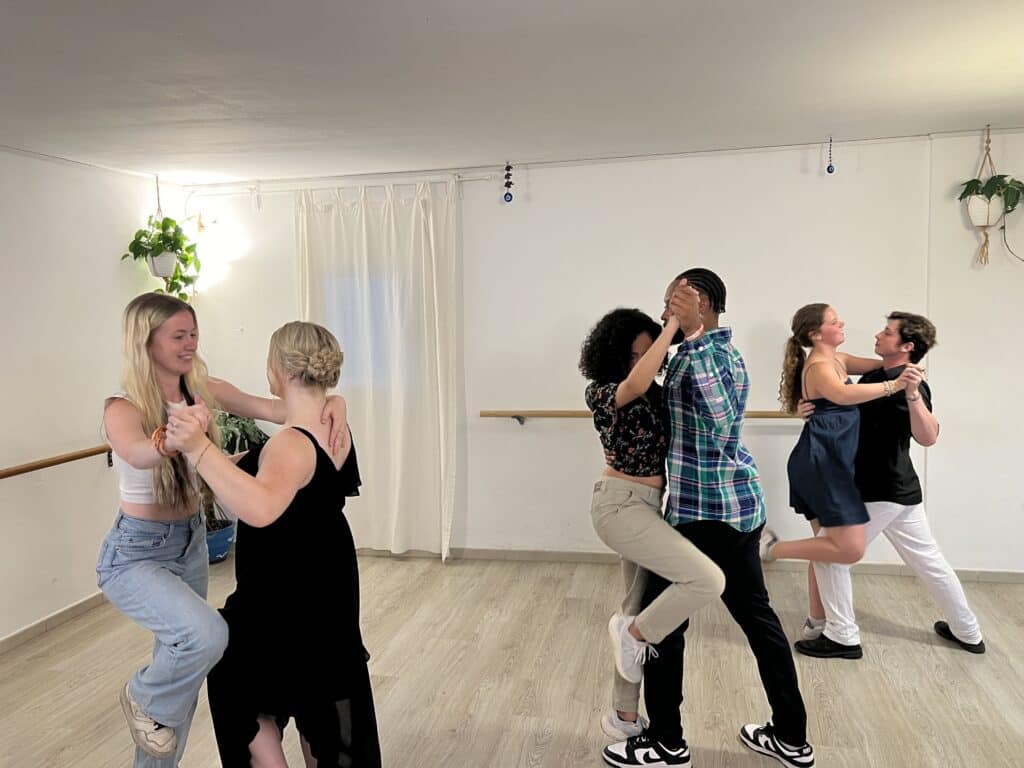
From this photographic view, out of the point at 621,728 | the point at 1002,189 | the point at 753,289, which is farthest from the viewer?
the point at 753,289

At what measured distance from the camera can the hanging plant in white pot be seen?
3824 millimetres

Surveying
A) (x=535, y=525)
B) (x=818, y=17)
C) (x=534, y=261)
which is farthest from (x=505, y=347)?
(x=818, y=17)

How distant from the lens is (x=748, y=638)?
2348mm

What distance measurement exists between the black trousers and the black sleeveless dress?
0.93 m

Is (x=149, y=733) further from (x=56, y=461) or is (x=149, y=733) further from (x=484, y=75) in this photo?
(x=484, y=75)

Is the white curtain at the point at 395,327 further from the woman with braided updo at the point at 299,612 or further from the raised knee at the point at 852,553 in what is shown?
the woman with braided updo at the point at 299,612

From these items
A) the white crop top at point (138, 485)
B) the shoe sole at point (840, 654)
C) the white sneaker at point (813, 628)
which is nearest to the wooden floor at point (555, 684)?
the shoe sole at point (840, 654)

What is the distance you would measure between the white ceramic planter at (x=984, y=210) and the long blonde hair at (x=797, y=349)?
131 centimetres

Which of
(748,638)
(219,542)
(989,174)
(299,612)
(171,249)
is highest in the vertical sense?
(989,174)

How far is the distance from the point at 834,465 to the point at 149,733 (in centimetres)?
250

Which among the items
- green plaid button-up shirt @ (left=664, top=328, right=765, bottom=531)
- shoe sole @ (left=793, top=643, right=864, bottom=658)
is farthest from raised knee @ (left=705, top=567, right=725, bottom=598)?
shoe sole @ (left=793, top=643, right=864, bottom=658)

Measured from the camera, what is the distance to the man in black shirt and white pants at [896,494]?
3.13 metres

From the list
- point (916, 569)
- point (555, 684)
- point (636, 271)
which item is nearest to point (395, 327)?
point (636, 271)

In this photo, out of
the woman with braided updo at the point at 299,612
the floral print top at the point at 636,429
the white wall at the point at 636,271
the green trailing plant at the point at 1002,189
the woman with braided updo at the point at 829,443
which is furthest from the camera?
the white wall at the point at 636,271
